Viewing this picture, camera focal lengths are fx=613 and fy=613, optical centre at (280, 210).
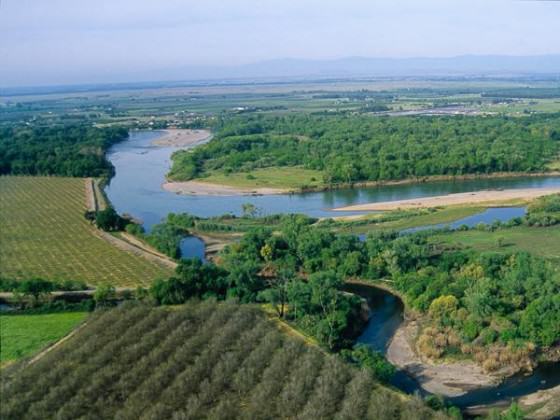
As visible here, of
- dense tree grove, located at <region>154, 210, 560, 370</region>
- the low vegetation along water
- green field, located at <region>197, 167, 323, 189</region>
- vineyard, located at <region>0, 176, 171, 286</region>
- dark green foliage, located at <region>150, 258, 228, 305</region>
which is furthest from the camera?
green field, located at <region>197, 167, 323, 189</region>

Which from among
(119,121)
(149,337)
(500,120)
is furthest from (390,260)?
(119,121)

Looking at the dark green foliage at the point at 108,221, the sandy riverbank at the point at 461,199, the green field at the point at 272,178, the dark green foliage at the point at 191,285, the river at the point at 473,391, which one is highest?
the dark green foliage at the point at 108,221

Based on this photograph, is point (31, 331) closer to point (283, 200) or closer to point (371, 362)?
point (371, 362)

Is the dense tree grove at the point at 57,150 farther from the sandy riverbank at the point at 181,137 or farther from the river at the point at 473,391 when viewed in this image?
the river at the point at 473,391

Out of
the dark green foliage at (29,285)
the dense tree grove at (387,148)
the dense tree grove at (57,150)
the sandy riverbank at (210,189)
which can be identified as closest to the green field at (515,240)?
the dense tree grove at (387,148)

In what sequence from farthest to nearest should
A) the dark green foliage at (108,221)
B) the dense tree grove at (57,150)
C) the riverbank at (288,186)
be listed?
the dense tree grove at (57,150), the riverbank at (288,186), the dark green foliage at (108,221)

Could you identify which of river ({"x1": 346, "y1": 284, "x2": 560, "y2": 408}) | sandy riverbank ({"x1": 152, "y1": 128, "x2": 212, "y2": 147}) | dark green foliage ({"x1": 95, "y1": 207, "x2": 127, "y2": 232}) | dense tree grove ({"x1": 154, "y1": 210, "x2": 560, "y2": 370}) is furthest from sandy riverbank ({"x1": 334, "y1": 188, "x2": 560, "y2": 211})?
sandy riverbank ({"x1": 152, "y1": 128, "x2": 212, "y2": 147})

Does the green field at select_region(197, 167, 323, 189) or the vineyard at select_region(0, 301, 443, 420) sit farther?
the green field at select_region(197, 167, 323, 189)

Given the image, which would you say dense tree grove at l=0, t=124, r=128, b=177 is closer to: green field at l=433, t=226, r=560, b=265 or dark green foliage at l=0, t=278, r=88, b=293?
dark green foliage at l=0, t=278, r=88, b=293
